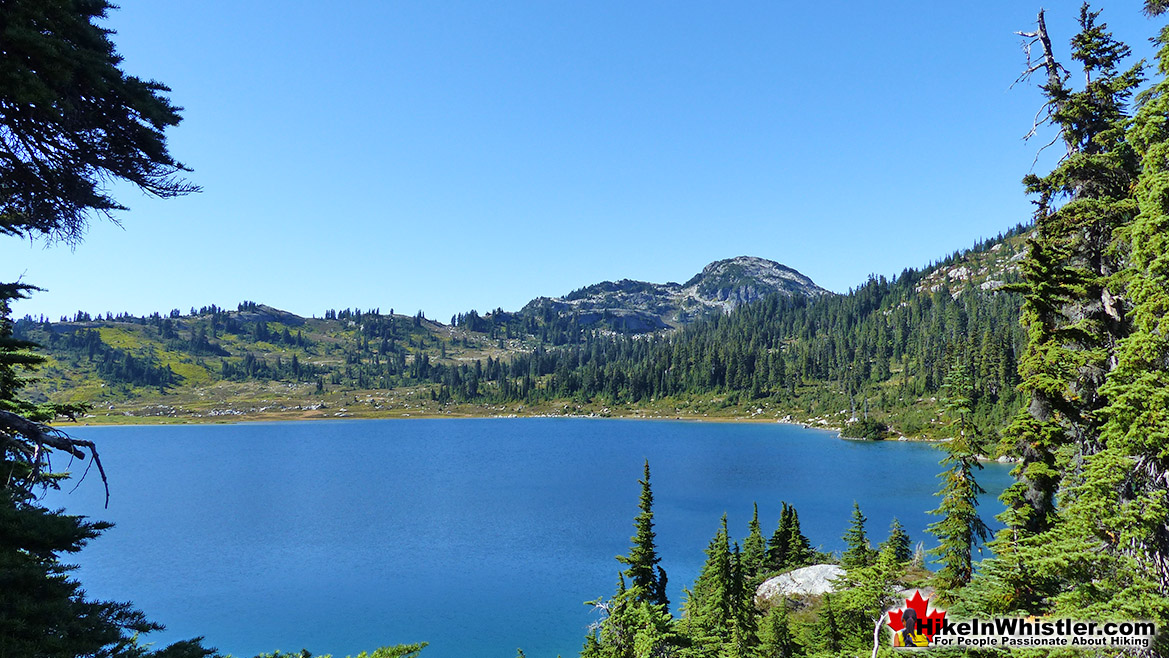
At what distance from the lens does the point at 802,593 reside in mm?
35125

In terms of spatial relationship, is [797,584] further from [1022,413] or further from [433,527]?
[433,527]

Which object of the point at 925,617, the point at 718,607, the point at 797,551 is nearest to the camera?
the point at 925,617

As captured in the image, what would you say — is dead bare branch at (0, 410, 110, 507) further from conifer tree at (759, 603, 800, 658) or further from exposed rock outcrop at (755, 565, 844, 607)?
exposed rock outcrop at (755, 565, 844, 607)

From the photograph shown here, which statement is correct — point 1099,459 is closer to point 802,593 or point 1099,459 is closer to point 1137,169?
point 1137,169

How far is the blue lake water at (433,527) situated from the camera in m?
39.9

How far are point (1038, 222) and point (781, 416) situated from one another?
18889 centimetres

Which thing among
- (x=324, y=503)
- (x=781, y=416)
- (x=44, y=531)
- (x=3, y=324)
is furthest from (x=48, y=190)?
(x=781, y=416)

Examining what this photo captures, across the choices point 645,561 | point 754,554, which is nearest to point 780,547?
point 754,554

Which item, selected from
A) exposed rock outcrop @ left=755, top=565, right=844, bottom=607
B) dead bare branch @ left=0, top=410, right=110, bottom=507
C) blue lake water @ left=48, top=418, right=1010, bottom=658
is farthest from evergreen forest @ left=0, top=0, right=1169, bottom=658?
exposed rock outcrop @ left=755, top=565, right=844, bottom=607

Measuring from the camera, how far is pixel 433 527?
208ft

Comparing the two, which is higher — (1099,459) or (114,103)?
(114,103)

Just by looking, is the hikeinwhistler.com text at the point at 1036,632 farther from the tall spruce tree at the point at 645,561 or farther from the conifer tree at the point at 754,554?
the conifer tree at the point at 754,554

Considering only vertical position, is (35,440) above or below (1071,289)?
below

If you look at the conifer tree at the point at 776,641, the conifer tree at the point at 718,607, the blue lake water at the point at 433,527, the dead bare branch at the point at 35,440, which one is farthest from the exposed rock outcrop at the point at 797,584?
the dead bare branch at the point at 35,440
